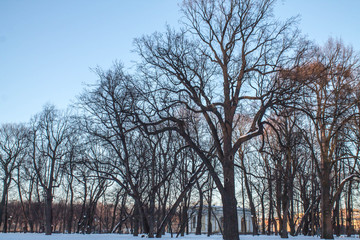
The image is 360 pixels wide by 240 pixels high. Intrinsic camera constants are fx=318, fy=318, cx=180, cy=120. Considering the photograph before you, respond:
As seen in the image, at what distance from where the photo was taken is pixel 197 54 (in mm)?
16109

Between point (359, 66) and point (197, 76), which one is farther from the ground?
point (359, 66)

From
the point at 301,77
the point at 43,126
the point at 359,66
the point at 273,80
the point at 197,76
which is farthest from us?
the point at 43,126

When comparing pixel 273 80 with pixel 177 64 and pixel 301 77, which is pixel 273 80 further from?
pixel 177 64

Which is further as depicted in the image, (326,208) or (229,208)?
(326,208)

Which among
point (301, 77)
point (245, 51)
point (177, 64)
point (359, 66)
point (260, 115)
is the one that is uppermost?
point (359, 66)

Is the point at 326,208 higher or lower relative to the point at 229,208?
lower

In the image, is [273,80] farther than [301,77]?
Yes

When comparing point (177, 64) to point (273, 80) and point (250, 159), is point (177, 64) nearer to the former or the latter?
point (273, 80)

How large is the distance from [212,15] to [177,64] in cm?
329

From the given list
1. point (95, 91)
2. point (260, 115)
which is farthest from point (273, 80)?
point (95, 91)

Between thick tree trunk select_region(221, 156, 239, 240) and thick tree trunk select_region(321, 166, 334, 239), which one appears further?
thick tree trunk select_region(321, 166, 334, 239)

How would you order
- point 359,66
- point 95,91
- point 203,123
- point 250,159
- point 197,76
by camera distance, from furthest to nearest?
point 250,159, point 203,123, point 359,66, point 95,91, point 197,76

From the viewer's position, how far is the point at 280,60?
15.1 m

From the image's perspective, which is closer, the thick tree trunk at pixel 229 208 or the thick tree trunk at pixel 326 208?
the thick tree trunk at pixel 229 208
